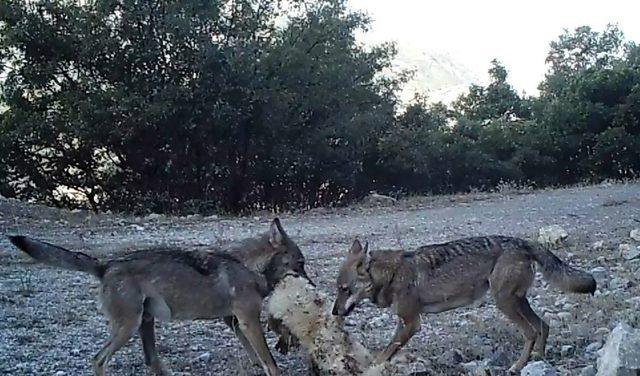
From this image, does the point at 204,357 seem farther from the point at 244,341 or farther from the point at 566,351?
the point at 566,351

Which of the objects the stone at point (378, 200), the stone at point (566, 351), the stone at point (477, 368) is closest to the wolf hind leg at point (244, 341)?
the stone at point (477, 368)

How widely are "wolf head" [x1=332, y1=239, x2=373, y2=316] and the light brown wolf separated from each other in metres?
0.65

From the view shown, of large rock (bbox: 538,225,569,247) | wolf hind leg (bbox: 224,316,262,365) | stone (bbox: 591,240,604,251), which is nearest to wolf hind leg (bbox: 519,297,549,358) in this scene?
wolf hind leg (bbox: 224,316,262,365)

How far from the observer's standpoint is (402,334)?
664 centimetres

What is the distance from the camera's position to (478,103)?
3847 centimetres

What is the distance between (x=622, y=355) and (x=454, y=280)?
211 cm

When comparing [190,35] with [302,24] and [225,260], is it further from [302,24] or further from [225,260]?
[225,260]

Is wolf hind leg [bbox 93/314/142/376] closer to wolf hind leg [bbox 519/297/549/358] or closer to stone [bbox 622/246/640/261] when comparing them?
wolf hind leg [bbox 519/297/549/358]

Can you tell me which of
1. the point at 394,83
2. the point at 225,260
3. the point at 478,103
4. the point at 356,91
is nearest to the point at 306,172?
the point at 356,91

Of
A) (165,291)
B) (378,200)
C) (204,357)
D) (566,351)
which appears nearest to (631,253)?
(566,351)

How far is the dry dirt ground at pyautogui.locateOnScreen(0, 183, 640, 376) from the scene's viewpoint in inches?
265

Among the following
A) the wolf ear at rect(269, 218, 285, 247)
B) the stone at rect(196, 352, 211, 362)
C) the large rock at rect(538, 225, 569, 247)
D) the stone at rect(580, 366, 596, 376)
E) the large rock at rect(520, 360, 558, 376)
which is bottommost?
the stone at rect(196, 352, 211, 362)

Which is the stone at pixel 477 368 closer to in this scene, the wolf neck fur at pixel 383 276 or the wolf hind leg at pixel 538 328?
the wolf hind leg at pixel 538 328

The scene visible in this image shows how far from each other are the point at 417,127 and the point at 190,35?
32.7 feet
